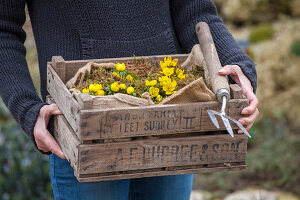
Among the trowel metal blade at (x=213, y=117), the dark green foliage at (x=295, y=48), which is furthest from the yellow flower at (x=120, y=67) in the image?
the dark green foliage at (x=295, y=48)

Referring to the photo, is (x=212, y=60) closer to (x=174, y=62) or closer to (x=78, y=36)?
(x=174, y=62)

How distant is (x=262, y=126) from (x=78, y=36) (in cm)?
316

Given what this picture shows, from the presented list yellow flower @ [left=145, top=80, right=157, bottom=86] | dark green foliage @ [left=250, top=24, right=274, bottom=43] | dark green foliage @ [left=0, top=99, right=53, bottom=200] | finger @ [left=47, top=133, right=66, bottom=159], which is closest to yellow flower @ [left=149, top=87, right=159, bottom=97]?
yellow flower @ [left=145, top=80, right=157, bottom=86]

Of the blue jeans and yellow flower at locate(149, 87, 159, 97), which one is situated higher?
yellow flower at locate(149, 87, 159, 97)

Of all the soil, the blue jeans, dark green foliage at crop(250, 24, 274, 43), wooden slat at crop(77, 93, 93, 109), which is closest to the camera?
wooden slat at crop(77, 93, 93, 109)

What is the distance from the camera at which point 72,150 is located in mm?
1387

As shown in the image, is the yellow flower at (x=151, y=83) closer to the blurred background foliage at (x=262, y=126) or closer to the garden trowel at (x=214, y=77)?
the garden trowel at (x=214, y=77)

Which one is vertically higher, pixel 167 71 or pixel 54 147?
pixel 167 71

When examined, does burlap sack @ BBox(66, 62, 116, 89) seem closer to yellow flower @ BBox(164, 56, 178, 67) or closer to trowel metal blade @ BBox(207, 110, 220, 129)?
yellow flower @ BBox(164, 56, 178, 67)

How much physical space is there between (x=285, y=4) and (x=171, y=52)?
3689mm

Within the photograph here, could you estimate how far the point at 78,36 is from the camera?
5.47 ft

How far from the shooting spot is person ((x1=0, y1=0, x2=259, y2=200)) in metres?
1.56

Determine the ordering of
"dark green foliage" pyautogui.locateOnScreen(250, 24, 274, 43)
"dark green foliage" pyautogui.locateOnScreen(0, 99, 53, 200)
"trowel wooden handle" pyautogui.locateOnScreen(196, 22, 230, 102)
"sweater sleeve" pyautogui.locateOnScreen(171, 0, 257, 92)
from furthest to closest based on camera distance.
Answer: "dark green foliage" pyautogui.locateOnScreen(250, 24, 274, 43) → "dark green foliage" pyautogui.locateOnScreen(0, 99, 53, 200) → "sweater sleeve" pyautogui.locateOnScreen(171, 0, 257, 92) → "trowel wooden handle" pyautogui.locateOnScreen(196, 22, 230, 102)

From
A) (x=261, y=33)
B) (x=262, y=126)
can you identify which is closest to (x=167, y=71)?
(x=262, y=126)
